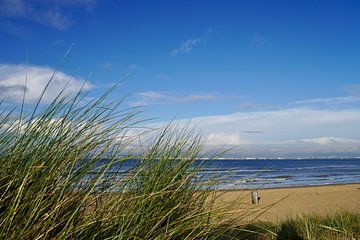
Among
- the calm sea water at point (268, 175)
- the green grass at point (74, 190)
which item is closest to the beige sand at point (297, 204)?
the calm sea water at point (268, 175)

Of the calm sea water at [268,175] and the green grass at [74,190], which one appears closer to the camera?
the green grass at [74,190]

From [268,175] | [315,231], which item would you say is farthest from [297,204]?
[268,175]

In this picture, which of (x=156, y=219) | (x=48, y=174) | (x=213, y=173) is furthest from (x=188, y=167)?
(x=48, y=174)

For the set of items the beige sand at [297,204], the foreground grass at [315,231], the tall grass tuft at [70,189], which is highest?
the tall grass tuft at [70,189]

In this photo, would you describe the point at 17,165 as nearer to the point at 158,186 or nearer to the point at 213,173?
the point at 158,186

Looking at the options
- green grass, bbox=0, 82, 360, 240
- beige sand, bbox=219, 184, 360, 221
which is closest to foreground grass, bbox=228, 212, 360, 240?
beige sand, bbox=219, 184, 360, 221

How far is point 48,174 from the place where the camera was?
2094 millimetres

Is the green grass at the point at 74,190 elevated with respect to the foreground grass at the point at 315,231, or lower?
elevated

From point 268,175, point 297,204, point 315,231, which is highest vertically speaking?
point 315,231

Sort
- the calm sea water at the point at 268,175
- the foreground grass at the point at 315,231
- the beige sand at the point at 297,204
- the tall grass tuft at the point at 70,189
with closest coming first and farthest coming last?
the tall grass tuft at the point at 70,189 < the calm sea water at the point at 268,175 < the foreground grass at the point at 315,231 < the beige sand at the point at 297,204

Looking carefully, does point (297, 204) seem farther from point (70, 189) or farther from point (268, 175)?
point (268, 175)

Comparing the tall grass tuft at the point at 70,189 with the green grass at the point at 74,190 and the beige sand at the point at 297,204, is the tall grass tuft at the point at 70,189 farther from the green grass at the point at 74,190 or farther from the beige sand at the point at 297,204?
the beige sand at the point at 297,204

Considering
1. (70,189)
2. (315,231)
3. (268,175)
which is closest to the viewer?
(70,189)

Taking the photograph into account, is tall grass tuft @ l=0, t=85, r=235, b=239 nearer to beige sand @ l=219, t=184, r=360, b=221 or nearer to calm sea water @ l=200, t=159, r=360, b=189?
calm sea water @ l=200, t=159, r=360, b=189
